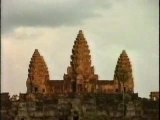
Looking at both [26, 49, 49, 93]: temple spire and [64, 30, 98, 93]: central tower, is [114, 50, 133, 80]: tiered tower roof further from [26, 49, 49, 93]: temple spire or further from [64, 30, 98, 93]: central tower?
[26, 49, 49, 93]: temple spire

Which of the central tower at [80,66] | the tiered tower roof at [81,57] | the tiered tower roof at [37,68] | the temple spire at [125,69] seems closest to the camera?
the central tower at [80,66]

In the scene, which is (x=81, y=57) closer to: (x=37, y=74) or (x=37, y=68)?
(x=37, y=68)

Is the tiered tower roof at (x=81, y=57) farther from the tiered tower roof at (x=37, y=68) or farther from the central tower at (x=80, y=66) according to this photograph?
the tiered tower roof at (x=37, y=68)

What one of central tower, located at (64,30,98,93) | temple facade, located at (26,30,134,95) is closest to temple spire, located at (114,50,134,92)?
temple facade, located at (26,30,134,95)

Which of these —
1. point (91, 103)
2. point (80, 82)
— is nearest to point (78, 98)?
point (91, 103)

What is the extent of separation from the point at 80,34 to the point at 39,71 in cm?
673

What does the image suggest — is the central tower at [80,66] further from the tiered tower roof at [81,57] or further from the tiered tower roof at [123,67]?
the tiered tower roof at [123,67]

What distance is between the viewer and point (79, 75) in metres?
89.4

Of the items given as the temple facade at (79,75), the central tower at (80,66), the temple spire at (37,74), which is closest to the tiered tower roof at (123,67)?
the temple facade at (79,75)

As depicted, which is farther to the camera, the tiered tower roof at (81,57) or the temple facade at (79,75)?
the tiered tower roof at (81,57)

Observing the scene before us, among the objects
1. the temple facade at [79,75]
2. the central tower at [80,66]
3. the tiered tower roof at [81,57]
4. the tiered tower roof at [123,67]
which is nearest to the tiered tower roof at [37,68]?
the temple facade at [79,75]

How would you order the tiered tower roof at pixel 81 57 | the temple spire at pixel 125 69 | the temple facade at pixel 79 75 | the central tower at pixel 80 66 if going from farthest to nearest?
the temple spire at pixel 125 69, the tiered tower roof at pixel 81 57, the central tower at pixel 80 66, the temple facade at pixel 79 75

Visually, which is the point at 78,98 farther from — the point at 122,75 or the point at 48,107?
the point at 122,75

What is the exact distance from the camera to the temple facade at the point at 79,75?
288 feet
